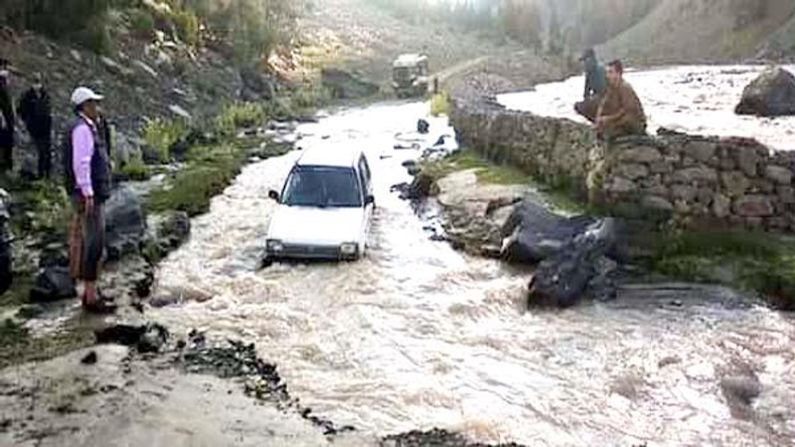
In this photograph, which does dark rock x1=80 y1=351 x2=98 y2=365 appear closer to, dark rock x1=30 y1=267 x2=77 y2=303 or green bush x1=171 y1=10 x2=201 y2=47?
dark rock x1=30 y1=267 x2=77 y2=303

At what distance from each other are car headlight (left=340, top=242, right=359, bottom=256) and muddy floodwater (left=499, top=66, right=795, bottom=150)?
264 inches

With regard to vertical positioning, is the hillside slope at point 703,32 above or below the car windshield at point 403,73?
above

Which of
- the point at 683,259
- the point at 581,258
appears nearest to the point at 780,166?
the point at 683,259

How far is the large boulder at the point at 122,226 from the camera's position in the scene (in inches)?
553

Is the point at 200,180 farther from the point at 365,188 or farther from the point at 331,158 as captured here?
the point at 365,188

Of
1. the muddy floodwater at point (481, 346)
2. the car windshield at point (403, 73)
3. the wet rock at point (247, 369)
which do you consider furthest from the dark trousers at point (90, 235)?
the car windshield at point (403, 73)

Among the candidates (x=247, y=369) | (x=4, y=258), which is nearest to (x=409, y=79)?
(x=4, y=258)

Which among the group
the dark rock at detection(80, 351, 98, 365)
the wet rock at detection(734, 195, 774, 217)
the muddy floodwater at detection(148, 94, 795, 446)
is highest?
the wet rock at detection(734, 195, 774, 217)

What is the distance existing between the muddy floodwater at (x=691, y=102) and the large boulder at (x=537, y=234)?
191 inches

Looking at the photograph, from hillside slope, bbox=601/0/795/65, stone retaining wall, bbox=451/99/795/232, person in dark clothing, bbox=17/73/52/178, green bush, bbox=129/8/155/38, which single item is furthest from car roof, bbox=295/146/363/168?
hillside slope, bbox=601/0/795/65

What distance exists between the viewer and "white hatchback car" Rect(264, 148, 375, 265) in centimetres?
1428

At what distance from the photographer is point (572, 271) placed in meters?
12.7

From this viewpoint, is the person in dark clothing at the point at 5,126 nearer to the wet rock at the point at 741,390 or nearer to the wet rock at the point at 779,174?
the wet rock at the point at 779,174

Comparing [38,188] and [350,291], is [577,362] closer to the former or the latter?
[350,291]
